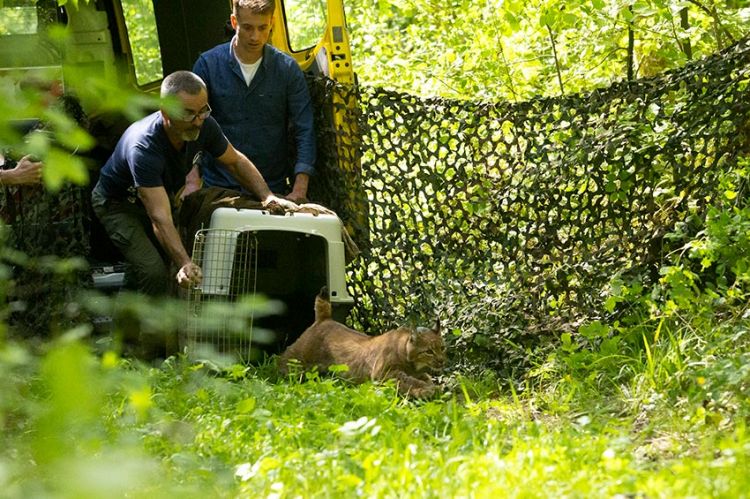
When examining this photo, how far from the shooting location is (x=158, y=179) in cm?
708

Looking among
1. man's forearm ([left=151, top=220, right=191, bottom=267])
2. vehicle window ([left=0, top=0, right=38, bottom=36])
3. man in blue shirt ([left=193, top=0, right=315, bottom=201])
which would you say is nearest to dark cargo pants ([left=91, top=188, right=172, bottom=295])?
man's forearm ([left=151, top=220, right=191, bottom=267])

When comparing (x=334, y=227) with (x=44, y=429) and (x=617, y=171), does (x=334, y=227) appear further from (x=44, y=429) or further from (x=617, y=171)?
(x=44, y=429)

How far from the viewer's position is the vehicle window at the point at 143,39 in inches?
357

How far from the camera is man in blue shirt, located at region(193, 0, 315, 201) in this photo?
309 inches

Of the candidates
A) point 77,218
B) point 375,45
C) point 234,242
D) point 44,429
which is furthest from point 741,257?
point 375,45

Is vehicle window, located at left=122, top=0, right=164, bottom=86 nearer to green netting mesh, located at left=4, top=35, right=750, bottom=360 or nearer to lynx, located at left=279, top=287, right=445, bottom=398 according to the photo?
green netting mesh, located at left=4, top=35, right=750, bottom=360

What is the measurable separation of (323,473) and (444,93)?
24.5ft

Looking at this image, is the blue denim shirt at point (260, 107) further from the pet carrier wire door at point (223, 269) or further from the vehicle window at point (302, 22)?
the pet carrier wire door at point (223, 269)

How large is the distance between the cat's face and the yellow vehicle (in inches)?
32.6

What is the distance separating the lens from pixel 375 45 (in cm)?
1488

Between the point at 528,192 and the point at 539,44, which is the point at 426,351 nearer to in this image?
the point at 528,192

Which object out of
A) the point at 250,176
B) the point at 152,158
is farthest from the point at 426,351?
the point at 152,158

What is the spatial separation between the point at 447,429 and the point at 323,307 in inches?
71.9

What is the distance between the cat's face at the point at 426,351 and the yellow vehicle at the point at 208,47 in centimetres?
83
